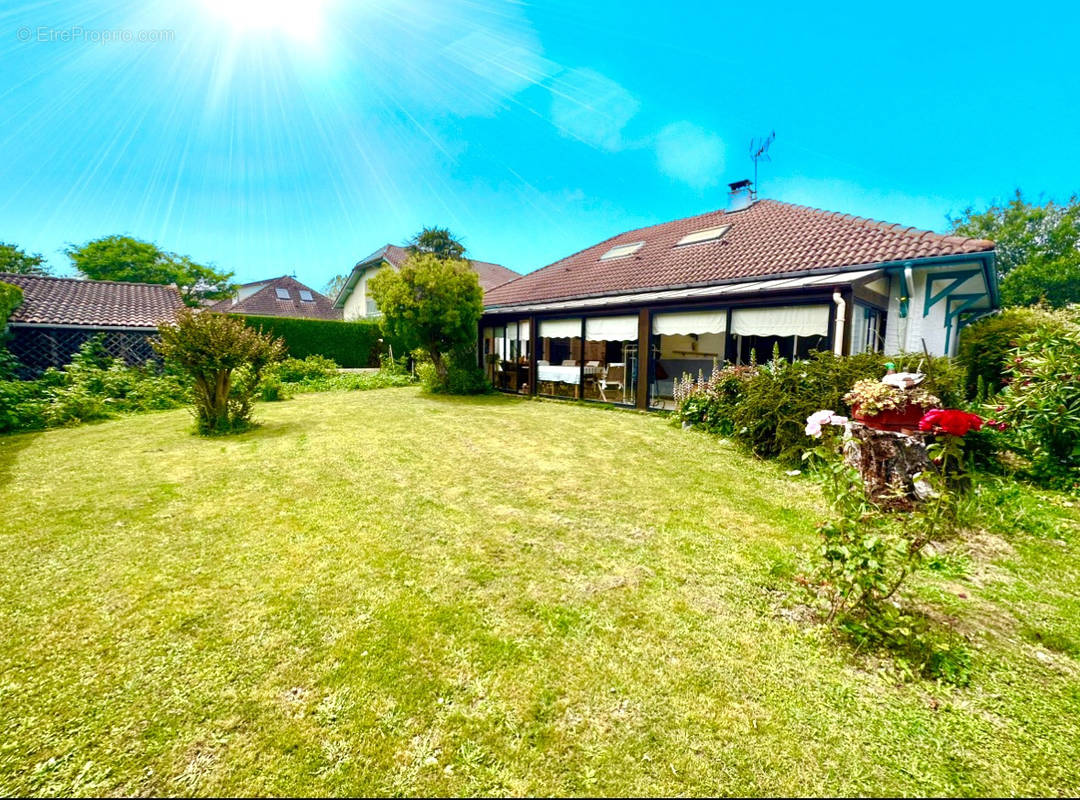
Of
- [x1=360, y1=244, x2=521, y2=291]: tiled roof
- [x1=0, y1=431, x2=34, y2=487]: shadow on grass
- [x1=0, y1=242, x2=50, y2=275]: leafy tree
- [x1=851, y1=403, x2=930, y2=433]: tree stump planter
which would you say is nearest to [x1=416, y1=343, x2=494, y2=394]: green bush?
[x1=0, y1=431, x2=34, y2=487]: shadow on grass

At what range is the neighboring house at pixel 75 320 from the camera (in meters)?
11.9

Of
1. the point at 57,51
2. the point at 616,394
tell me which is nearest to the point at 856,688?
the point at 616,394

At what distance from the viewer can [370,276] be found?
26.1 metres

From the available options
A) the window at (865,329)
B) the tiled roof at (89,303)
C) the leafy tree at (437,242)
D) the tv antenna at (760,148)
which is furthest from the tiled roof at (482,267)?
the window at (865,329)

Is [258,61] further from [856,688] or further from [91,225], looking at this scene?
[91,225]

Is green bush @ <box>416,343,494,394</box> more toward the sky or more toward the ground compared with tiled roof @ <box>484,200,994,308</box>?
more toward the ground

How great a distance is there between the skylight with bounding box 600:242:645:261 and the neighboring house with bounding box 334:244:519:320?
11.5m

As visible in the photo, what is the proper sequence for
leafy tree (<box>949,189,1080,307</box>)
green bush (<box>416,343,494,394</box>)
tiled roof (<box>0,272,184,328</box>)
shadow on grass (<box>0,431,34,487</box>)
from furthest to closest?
leafy tree (<box>949,189,1080,307</box>)
green bush (<box>416,343,494,394</box>)
tiled roof (<box>0,272,184,328</box>)
shadow on grass (<box>0,431,34,487</box>)

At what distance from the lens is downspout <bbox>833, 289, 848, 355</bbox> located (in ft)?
23.4

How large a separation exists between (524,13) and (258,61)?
5.03 m

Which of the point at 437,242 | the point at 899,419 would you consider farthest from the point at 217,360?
the point at 437,242

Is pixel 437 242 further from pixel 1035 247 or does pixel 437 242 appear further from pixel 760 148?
pixel 1035 247

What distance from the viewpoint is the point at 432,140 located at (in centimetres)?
1392

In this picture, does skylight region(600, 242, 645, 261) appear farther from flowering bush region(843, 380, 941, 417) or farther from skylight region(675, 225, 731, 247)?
flowering bush region(843, 380, 941, 417)
